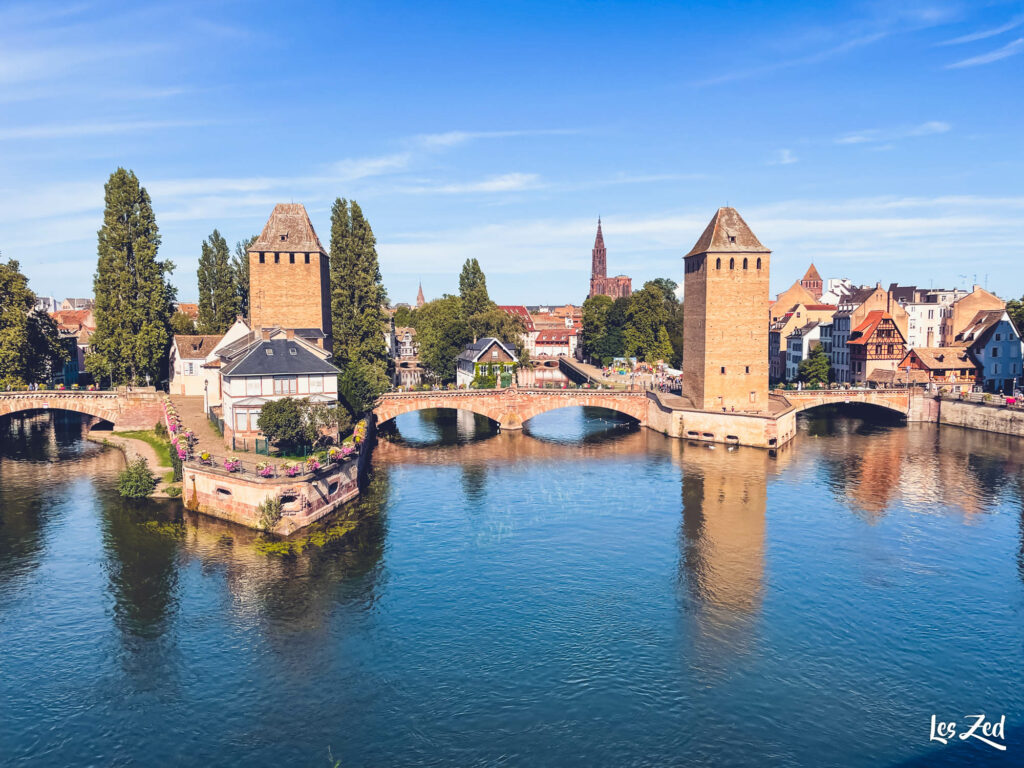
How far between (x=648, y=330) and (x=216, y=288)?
65366 millimetres

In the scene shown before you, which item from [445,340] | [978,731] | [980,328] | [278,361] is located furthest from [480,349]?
[978,731]

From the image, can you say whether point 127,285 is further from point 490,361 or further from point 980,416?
point 980,416

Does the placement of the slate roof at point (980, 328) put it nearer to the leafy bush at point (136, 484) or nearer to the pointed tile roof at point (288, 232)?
the pointed tile roof at point (288, 232)

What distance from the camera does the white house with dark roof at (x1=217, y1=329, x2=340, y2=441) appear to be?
2157 inches

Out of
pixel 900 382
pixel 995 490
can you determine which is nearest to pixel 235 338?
pixel 995 490

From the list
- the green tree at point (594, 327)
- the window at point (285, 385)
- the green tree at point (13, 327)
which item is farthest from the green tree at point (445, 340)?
the window at point (285, 385)

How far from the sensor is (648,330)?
12400 cm

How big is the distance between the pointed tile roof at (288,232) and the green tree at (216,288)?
22.2 m

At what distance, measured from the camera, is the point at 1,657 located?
97.3 ft

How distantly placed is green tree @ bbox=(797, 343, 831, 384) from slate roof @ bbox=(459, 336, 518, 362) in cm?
3993

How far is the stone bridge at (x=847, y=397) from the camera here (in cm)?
8488

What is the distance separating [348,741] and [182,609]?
1348 cm

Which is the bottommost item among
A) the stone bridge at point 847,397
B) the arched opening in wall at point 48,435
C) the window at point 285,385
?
the arched opening in wall at point 48,435

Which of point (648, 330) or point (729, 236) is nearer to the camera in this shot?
point (729, 236)
